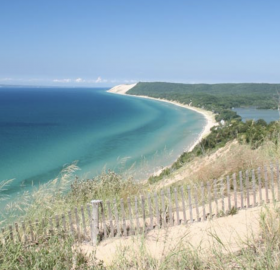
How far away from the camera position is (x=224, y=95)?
145750 millimetres

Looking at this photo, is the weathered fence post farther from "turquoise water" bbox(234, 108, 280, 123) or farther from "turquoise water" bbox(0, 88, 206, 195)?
"turquoise water" bbox(234, 108, 280, 123)

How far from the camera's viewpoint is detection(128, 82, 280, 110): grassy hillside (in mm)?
106969

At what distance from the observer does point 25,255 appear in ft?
12.4

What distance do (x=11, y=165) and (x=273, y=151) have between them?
28.3 metres

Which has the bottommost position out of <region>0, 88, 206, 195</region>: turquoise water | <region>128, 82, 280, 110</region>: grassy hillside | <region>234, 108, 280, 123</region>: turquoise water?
<region>0, 88, 206, 195</region>: turquoise water

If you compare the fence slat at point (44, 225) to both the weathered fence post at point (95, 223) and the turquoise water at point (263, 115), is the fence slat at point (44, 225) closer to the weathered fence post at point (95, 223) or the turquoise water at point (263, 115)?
the weathered fence post at point (95, 223)

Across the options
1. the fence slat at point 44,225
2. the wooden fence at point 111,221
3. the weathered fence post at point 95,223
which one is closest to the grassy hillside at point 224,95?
the wooden fence at point 111,221

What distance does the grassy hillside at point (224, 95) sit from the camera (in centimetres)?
10697

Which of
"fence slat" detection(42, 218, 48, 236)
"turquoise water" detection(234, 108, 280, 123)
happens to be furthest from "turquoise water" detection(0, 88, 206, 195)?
"turquoise water" detection(234, 108, 280, 123)

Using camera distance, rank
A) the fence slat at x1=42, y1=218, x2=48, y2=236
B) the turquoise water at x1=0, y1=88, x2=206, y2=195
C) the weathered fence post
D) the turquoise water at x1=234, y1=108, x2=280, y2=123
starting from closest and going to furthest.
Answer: the fence slat at x1=42, y1=218, x2=48, y2=236
the weathered fence post
the turquoise water at x1=0, y1=88, x2=206, y2=195
the turquoise water at x1=234, y1=108, x2=280, y2=123

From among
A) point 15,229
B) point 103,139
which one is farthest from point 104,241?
point 103,139

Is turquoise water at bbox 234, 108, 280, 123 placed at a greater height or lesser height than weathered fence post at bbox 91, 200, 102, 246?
lesser

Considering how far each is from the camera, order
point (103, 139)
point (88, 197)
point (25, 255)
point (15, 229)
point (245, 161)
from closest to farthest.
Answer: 1. point (25, 255)
2. point (15, 229)
3. point (88, 197)
4. point (245, 161)
5. point (103, 139)

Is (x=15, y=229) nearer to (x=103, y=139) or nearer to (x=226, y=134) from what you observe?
(x=226, y=134)
